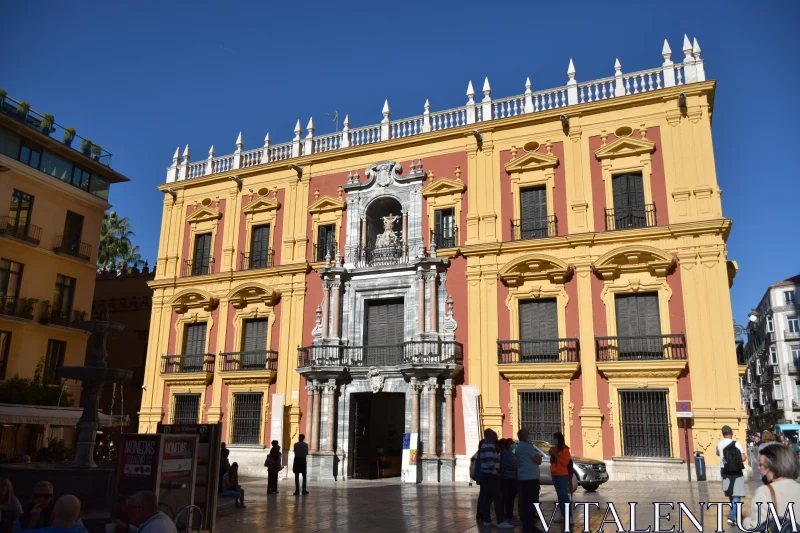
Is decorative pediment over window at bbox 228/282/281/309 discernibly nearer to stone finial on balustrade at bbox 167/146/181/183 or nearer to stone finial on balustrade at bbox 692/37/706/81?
stone finial on balustrade at bbox 167/146/181/183

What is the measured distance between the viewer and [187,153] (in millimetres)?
30547

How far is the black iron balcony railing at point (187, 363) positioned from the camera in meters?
26.5

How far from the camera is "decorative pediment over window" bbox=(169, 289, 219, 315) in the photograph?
89.6ft

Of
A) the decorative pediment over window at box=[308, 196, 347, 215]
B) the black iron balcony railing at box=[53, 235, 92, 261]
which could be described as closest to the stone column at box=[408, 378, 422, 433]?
the decorative pediment over window at box=[308, 196, 347, 215]

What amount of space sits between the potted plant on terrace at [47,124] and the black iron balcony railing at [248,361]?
12724 millimetres

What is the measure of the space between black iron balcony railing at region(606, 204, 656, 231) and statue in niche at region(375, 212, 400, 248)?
7.97 m

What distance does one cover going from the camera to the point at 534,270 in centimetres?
2216

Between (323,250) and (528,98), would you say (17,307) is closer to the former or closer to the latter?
(323,250)

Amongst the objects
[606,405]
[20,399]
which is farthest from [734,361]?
[20,399]

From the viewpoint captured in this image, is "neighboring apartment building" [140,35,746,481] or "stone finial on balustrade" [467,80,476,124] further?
"stone finial on balustrade" [467,80,476,124]

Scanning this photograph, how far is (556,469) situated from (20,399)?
69.0ft

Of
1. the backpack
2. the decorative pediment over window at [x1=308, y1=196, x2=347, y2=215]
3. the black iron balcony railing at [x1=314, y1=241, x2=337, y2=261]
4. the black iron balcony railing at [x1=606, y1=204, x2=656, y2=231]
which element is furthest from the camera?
the decorative pediment over window at [x1=308, y1=196, x2=347, y2=215]

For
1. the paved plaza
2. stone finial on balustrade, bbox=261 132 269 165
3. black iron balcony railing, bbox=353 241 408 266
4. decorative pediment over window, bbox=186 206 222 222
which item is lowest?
the paved plaza

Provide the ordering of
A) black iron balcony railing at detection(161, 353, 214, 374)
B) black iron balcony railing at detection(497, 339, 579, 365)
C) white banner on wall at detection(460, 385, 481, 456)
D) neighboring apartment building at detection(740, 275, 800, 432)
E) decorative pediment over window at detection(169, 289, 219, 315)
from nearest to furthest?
black iron balcony railing at detection(497, 339, 579, 365), white banner on wall at detection(460, 385, 481, 456), black iron balcony railing at detection(161, 353, 214, 374), decorative pediment over window at detection(169, 289, 219, 315), neighboring apartment building at detection(740, 275, 800, 432)
